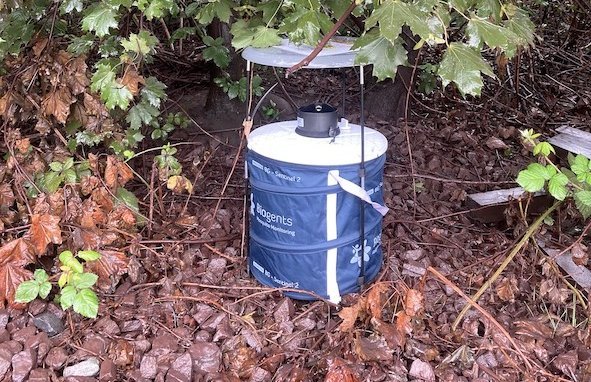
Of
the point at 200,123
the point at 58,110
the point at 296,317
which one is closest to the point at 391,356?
the point at 296,317

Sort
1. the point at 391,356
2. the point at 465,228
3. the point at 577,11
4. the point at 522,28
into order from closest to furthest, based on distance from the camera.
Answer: the point at 522,28
the point at 391,356
the point at 465,228
the point at 577,11

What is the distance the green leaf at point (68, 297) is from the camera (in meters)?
2.00

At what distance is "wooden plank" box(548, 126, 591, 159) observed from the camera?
2.93 meters

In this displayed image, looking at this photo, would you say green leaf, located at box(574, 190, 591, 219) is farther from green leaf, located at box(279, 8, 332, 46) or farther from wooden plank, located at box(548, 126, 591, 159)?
green leaf, located at box(279, 8, 332, 46)

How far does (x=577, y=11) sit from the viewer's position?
458cm

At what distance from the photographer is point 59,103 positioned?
2.71 m

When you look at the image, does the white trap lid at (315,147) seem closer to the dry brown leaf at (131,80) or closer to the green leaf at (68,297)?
the dry brown leaf at (131,80)

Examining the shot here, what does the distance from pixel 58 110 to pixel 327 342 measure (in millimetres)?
1571

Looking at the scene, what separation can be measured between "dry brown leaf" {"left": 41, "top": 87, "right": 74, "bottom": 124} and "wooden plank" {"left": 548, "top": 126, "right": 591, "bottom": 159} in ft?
7.71

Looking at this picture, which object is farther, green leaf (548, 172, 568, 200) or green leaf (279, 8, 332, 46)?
green leaf (548, 172, 568, 200)

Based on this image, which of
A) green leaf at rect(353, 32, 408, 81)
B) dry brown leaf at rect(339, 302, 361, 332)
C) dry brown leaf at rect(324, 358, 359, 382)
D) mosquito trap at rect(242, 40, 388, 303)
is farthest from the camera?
mosquito trap at rect(242, 40, 388, 303)

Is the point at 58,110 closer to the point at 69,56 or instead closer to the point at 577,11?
the point at 69,56

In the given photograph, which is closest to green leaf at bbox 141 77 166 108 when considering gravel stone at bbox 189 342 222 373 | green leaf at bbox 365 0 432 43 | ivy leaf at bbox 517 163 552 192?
gravel stone at bbox 189 342 222 373

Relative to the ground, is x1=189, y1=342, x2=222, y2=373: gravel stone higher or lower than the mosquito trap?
lower
